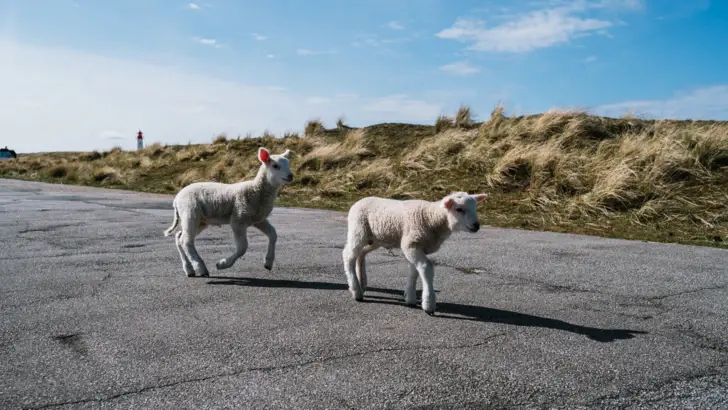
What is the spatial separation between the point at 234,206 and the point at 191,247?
641 millimetres

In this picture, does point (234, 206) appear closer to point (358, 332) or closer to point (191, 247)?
point (191, 247)

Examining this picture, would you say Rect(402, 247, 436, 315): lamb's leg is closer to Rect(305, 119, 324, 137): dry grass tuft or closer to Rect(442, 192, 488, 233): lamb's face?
Rect(442, 192, 488, 233): lamb's face

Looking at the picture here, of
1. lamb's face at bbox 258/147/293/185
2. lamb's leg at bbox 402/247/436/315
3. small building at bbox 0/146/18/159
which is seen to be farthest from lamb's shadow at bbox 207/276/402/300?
small building at bbox 0/146/18/159

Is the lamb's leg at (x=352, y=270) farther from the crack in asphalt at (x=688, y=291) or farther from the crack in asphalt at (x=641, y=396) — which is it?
the crack in asphalt at (x=688, y=291)

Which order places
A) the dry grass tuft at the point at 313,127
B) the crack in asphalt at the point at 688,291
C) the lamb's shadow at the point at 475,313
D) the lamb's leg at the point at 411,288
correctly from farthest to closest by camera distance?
the dry grass tuft at the point at 313,127, the crack in asphalt at the point at 688,291, the lamb's leg at the point at 411,288, the lamb's shadow at the point at 475,313

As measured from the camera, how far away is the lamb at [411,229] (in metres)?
5.11

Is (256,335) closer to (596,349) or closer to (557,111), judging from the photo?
(596,349)

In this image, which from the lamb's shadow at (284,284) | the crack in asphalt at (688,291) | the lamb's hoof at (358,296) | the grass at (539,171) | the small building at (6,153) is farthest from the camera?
the small building at (6,153)

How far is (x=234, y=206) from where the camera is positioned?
670 centimetres

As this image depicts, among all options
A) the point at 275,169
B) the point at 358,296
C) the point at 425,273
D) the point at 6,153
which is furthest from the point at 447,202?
the point at 6,153

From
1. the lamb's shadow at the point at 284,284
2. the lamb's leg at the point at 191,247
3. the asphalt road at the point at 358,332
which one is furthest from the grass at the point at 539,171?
the lamb's leg at the point at 191,247

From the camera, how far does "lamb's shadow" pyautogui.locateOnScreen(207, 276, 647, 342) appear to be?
475 cm

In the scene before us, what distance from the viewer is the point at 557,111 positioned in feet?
62.3

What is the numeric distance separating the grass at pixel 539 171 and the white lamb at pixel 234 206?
21.3 feet
